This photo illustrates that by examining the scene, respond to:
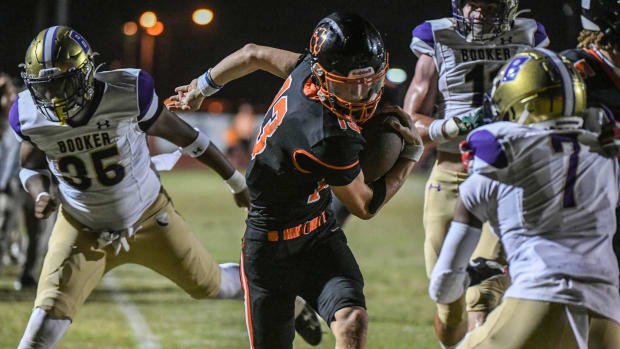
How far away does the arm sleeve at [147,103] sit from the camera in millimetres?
3648

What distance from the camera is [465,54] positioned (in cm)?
399

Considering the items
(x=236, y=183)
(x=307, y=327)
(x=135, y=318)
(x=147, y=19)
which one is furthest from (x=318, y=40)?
(x=147, y=19)

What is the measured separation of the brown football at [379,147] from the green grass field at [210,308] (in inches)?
75.2

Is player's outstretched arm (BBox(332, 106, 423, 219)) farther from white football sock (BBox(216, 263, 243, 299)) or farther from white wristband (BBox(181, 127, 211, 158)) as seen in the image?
white football sock (BBox(216, 263, 243, 299))

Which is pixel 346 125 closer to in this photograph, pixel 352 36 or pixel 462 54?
pixel 352 36

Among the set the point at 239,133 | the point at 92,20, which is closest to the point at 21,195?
the point at 92,20

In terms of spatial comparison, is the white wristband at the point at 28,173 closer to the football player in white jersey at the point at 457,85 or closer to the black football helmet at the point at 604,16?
the football player in white jersey at the point at 457,85

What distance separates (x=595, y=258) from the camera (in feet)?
7.97

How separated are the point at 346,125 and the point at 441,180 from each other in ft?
4.53

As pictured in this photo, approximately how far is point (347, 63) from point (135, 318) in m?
Result: 3.37

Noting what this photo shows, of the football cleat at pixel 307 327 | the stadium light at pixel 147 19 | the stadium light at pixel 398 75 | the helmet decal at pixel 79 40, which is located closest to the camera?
the helmet decal at pixel 79 40

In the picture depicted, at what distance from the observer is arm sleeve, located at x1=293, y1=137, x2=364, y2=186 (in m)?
2.81

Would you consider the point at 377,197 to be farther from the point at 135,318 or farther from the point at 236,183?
the point at 135,318

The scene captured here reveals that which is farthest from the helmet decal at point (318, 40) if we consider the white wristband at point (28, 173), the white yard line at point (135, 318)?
the white yard line at point (135, 318)
